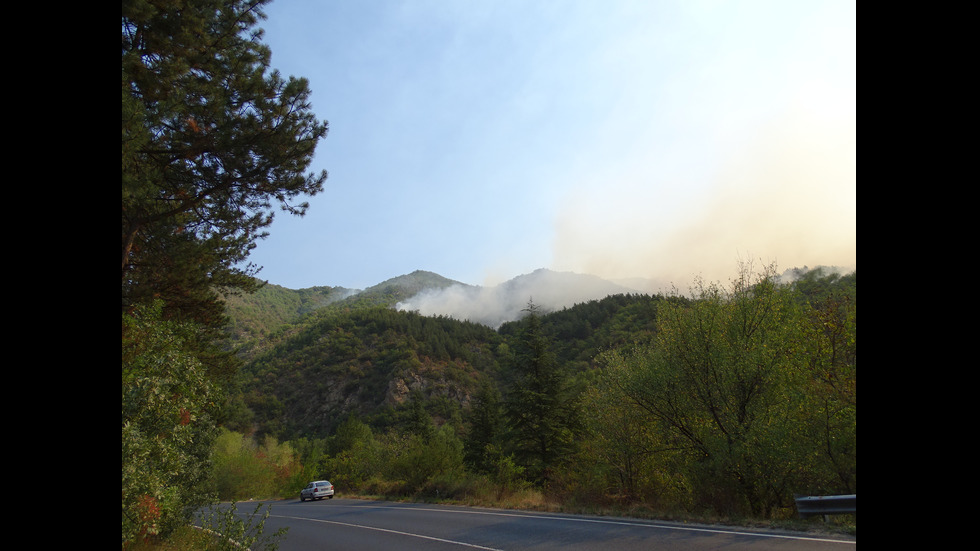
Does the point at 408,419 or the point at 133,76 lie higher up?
the point at 133,76

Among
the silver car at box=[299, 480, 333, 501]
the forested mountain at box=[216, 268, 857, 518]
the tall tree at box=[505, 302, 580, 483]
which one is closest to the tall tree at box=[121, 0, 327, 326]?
the forested mountain at box=[216, 268, 857, 518]

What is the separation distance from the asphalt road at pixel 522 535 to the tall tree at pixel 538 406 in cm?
921

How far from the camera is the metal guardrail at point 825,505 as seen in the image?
8.77 m

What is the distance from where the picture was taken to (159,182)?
8.86 metres

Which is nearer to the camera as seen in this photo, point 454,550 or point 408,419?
point 454,550

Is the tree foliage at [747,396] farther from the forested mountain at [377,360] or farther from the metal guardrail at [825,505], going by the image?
the forested mountain at [377,360]

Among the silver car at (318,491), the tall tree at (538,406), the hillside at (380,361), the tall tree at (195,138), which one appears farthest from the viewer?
the hillside at (380,361)

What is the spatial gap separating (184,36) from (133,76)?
1072 mm

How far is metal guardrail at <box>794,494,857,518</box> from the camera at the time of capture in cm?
877

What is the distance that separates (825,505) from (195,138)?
1293cm

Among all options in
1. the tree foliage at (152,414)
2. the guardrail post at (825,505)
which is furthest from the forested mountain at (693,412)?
the tree foliage at (152,414)
